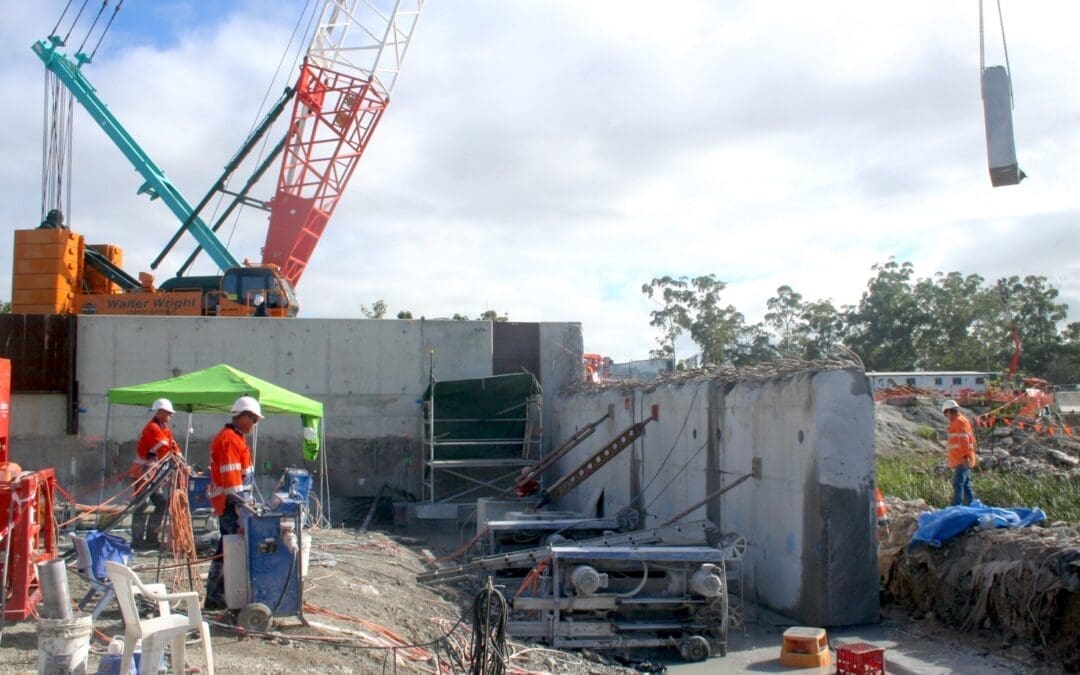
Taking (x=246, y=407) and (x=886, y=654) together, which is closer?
(x=246, y=407)

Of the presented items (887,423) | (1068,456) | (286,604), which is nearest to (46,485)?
(286,604)

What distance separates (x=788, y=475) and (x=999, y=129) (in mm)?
4018

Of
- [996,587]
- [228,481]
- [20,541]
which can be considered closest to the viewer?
[20,541]

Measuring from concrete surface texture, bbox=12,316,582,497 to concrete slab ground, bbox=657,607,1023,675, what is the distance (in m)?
10.8

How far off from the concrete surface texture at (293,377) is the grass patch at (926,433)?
11295mm

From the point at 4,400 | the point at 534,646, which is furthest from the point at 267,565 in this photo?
the point at 4,400

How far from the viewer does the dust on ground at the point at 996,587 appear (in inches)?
307

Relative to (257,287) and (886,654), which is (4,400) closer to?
(886,654)

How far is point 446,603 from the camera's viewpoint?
10406 millimetres

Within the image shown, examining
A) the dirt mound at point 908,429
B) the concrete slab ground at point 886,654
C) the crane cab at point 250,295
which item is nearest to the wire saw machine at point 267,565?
the concrete slab ground at point 886,654

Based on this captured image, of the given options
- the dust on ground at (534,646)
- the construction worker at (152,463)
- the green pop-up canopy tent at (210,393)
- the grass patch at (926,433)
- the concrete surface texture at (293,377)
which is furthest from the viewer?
the grass patch at (926,433)

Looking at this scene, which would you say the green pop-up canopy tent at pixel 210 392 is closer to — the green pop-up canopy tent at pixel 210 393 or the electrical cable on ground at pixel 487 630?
the green pop-up canopy tent at pixel 210 393

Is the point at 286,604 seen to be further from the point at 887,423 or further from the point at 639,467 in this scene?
the point at 887,423

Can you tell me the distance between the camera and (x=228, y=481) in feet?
26.2
